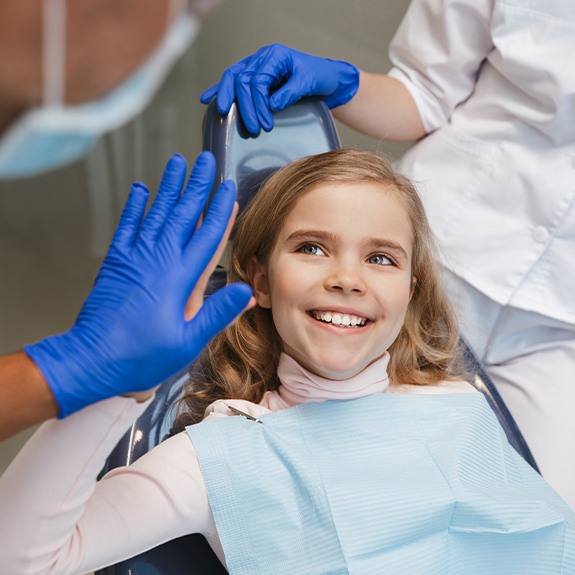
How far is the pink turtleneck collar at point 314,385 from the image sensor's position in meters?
1.25

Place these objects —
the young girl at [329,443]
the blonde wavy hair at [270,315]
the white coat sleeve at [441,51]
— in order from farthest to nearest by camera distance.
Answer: the white coat sleeve at [441,51]
the blonde wavy hair at [270,315]
the young girl at [329,443]

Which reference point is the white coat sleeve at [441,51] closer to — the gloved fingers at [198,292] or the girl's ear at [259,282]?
the girl's ear at [259,282]

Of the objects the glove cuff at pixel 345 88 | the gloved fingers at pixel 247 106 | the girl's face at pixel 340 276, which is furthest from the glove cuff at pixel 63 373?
the glove cuff at pixel 345 88

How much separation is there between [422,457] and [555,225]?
0.61 metres

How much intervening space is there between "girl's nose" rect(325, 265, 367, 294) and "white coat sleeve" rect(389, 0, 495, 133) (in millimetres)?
740

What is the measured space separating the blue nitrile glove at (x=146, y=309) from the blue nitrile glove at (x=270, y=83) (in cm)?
50

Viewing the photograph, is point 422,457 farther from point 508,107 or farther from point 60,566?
point 508,107

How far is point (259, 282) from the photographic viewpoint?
1352 mm

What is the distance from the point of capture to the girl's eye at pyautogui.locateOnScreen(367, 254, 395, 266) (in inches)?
50.1

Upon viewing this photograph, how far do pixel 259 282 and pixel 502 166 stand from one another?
2.05ft

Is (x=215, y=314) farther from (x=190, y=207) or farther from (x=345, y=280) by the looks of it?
(x=345, y=280)

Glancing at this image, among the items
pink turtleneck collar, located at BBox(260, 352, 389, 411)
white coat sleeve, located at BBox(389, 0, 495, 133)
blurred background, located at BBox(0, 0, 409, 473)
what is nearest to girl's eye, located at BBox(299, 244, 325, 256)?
pink turtleneck collar, located at BBox(260, 352, 389, 411)

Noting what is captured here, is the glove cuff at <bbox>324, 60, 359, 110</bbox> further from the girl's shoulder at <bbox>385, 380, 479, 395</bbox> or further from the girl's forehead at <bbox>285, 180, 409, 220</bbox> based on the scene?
the girl's shoulder at <bbox>385, 380, 479, 395</bbox>

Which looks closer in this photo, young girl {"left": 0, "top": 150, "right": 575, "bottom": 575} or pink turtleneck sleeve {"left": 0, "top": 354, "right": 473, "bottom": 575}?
pink turtleneck sleeve {"left": 0, "top": 354, "right": 473, "bottom": 575}
